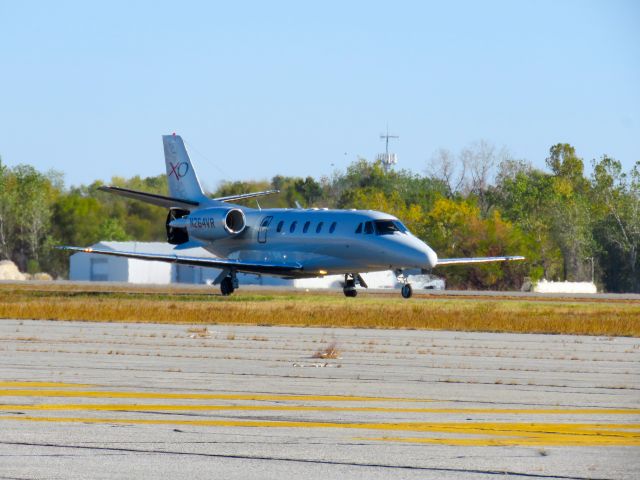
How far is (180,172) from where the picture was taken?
175 ft

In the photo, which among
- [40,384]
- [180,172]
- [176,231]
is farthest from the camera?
[180,172]

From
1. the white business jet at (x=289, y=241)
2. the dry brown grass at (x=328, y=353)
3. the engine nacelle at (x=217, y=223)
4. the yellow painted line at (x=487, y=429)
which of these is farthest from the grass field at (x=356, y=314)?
the yellow painted line at (x=487, y=429)

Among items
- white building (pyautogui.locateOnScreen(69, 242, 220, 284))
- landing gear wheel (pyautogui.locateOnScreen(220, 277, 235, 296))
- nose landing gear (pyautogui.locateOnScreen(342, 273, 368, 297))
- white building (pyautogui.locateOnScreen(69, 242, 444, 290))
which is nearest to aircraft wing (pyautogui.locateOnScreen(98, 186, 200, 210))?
landing gear wheel (pyautogui.locateOnScreen(220, 277, 235, 296))

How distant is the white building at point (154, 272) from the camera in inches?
3012

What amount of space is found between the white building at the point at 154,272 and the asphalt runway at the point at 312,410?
2083 inches

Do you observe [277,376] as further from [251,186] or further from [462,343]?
[251,186]

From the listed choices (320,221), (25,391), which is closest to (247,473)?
(25,391)

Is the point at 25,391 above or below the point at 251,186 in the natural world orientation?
below

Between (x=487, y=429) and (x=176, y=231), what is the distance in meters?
39.2

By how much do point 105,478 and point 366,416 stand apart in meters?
4.09

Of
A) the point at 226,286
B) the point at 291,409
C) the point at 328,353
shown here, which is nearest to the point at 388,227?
the point at 226,286

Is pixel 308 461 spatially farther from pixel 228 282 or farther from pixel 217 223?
pixel 217 223

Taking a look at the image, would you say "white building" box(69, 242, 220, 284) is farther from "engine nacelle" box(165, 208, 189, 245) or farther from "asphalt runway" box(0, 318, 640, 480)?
"asphalt runway" box(0, 318, 640, 480)

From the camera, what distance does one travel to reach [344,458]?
10.4 m
